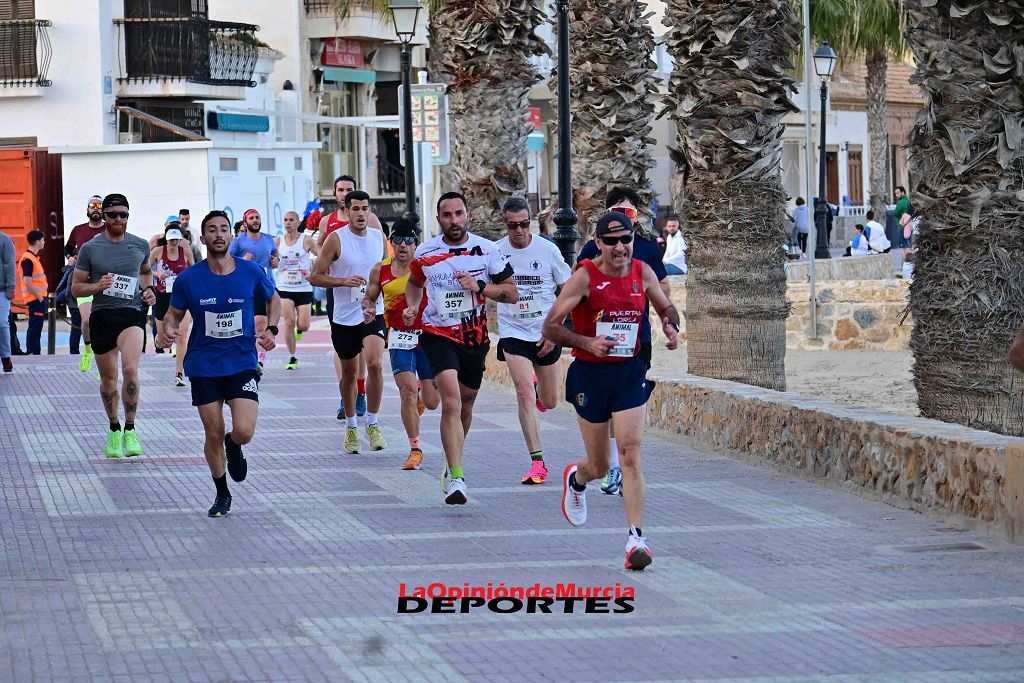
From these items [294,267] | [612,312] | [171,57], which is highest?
[171,57]

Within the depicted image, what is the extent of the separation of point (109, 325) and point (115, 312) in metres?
0.10

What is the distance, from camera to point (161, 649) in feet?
21.9

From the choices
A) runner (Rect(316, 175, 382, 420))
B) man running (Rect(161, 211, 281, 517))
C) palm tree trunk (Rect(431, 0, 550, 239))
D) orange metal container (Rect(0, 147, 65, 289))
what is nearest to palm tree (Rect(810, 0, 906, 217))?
orange metal container (Rect(0, 147, 65, 289))

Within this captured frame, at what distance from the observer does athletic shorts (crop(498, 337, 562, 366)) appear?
11516 mm

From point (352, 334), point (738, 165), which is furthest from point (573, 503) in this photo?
point (738, 165)

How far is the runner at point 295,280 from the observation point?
19.2m

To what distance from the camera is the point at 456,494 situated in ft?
33.4

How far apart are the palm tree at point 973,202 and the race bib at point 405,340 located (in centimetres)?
335

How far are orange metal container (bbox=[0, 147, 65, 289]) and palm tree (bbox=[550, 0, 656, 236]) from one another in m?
13.6

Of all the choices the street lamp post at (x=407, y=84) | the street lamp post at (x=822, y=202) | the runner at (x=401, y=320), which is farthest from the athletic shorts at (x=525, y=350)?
the street lamp post at (x=822, y=202)

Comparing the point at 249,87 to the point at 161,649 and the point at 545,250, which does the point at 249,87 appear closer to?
the point at 545,250

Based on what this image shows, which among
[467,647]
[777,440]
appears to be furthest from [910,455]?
[467,647]

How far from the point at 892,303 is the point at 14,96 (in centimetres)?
2038

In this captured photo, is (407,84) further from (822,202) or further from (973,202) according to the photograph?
(822,202)
